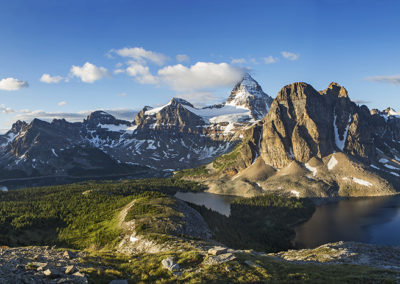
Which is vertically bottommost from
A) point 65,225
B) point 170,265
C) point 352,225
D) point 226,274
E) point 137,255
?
point 352,225

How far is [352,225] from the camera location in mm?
150000

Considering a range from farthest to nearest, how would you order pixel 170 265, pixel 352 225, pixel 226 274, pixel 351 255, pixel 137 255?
1. pixel 352 225
2. pixel 351 255
3. pixel 137 255
4. pixel 170 265
5. pixel 226 274

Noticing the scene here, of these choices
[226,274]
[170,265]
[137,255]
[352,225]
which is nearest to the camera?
[226,274]

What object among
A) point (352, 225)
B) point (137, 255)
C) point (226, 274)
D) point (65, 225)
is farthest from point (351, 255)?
point (352, 225)

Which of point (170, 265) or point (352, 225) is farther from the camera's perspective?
point (352, 225)

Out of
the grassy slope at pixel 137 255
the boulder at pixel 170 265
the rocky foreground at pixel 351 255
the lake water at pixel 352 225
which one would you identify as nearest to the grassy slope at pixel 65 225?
the grassy slope at pixel 137 255

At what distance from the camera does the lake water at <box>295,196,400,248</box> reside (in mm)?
129375

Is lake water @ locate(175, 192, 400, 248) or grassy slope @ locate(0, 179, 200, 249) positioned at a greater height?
grassy slope @ locate(0, 179, 200, 249)

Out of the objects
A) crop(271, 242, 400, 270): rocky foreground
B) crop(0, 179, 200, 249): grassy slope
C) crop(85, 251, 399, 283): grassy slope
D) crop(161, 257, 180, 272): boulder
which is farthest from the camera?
crop(0, 179, 200, 249): grassy slope

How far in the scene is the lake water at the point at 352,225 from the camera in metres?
129

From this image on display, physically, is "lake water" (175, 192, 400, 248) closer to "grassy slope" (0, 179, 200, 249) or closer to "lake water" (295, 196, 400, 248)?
"lake water" (295, 196, 400, 248)

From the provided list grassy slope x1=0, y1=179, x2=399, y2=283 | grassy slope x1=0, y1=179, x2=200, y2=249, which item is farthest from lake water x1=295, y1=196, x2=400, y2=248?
grassy slope x1=0, y1=179, x2=200, y2=249

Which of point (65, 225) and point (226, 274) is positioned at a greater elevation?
point (226, 274)

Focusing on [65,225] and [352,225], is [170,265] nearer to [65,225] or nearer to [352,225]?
[65,225]
